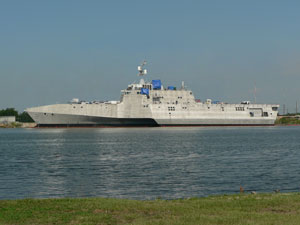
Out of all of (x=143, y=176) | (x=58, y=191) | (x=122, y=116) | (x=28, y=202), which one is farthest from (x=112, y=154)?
(x=122, y=116)

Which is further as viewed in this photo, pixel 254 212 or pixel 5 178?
pixel 5 178

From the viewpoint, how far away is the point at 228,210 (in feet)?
48.0

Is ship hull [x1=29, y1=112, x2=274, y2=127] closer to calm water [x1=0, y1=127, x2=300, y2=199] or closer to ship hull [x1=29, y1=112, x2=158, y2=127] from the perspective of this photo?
ship hull [x1=29, y1=112, x2=158, y2=127]

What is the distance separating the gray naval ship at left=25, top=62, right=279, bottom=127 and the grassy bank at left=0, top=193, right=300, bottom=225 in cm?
8872

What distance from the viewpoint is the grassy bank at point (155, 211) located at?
13203 mm

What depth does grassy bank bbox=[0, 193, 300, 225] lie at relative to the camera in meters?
13.2

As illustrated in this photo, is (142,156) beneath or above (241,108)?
beneath

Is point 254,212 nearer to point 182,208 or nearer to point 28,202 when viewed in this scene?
point 182,208

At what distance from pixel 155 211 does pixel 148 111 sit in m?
96.3

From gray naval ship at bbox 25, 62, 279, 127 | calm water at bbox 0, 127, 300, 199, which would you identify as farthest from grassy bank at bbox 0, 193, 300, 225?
gray naval ship at bbox 25, 62, 279, 127

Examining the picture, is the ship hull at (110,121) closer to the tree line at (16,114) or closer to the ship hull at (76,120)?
the ship hull at (76,120)

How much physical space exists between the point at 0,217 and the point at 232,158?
27.2m

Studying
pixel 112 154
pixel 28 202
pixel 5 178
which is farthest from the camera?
pixel 112 154

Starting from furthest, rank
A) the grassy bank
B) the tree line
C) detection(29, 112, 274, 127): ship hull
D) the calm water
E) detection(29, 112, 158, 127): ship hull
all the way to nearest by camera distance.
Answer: the tree line < detection(29, 112, 274, 127): ship hull < detection(29, 112, 158, 127): ship hull < the calm water < the grassy bank
